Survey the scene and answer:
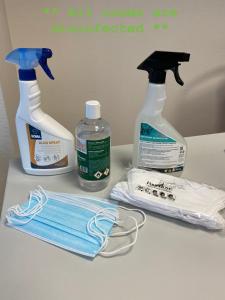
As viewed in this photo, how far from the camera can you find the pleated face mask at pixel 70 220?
0.40m

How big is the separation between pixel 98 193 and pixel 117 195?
0.05 m

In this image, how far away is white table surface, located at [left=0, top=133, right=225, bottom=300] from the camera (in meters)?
0.34

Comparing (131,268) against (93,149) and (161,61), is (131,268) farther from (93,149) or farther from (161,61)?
(161,61)

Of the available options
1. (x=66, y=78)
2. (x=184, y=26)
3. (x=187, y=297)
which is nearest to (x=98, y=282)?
(x=187, y=297)

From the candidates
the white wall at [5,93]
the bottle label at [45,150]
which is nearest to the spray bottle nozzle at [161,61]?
the bottle label at [45,150]

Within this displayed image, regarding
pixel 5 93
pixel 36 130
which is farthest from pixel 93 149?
pixel 5 93

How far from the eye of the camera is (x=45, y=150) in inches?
20.5

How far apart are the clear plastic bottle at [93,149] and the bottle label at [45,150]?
0.18 ft

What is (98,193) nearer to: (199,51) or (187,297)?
(187,297)

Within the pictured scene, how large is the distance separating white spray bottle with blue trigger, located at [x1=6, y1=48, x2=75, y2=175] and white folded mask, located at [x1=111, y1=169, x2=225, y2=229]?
0.44 ft

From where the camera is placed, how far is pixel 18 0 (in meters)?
0.58

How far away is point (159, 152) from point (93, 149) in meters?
0.13

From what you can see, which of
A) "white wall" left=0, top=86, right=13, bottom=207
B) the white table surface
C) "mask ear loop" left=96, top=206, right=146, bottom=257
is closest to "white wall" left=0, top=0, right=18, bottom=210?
"white wall" left=0, top=86, right=13, bottom=207

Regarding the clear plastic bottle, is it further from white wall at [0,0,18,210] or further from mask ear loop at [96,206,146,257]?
white wall at [0,0,18,210]
